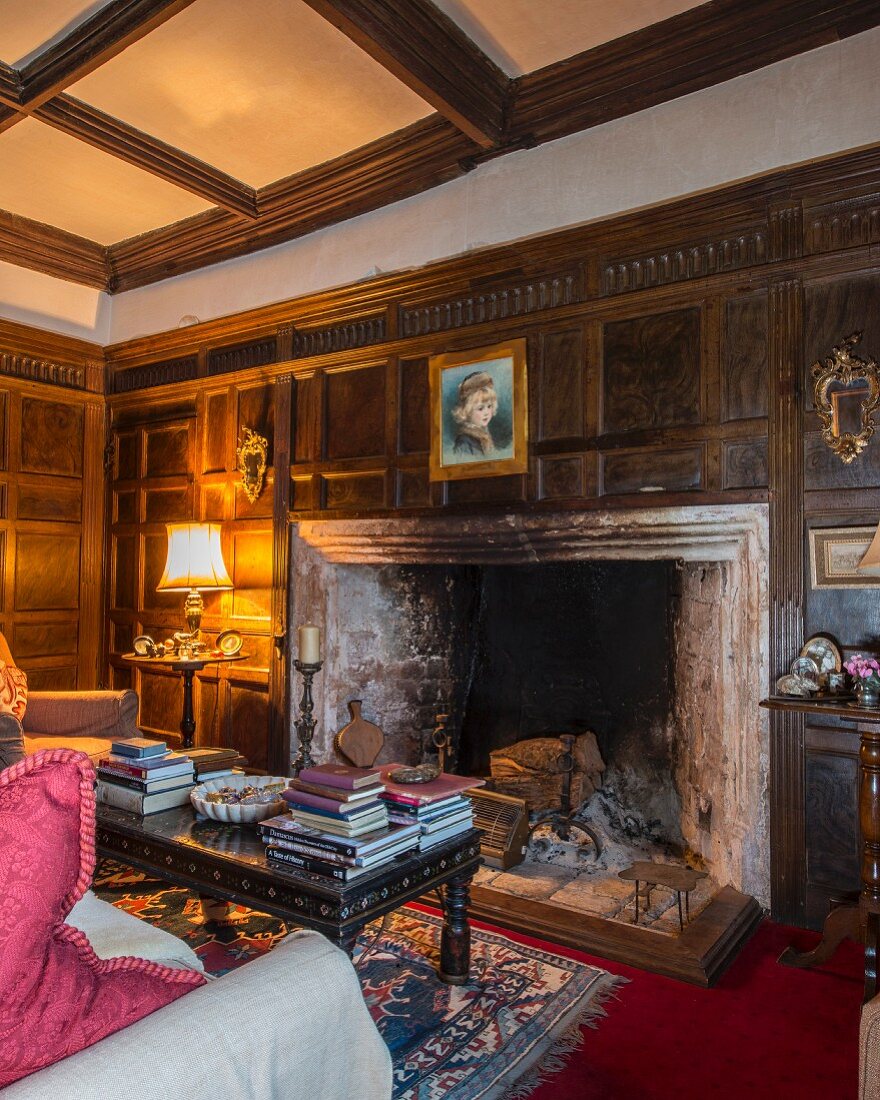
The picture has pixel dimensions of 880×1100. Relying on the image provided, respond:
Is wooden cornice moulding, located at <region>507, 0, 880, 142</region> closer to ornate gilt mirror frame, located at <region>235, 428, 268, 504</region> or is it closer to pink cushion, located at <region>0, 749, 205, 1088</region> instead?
ornate gilt mirror frame, located at <region>235, 428, 268, 504</region>

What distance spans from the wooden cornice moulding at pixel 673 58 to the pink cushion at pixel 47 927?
318 centimetres

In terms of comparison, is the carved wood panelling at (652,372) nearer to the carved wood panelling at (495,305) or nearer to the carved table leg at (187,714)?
the carved wood panelling at (495,305)

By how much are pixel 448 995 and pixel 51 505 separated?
420cm

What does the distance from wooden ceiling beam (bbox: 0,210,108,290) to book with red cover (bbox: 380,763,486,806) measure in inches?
167

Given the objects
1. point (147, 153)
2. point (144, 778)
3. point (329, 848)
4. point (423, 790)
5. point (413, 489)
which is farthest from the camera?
point (413, 489)

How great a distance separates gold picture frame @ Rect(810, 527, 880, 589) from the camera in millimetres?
2721

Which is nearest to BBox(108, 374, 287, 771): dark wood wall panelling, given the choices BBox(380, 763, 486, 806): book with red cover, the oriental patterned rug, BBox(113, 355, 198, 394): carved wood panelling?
BBox(113, 355, 198, 394): carved wood panelling

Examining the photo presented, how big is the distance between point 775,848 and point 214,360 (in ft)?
12.9

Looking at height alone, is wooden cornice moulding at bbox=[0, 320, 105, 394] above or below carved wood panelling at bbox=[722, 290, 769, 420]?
above

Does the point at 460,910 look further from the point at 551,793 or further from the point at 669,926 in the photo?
the point at 551,793

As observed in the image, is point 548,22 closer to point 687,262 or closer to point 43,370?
point 687,262

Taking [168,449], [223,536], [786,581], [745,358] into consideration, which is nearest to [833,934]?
[786,581]

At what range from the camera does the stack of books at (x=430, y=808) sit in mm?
2109

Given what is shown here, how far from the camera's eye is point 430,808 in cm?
214
